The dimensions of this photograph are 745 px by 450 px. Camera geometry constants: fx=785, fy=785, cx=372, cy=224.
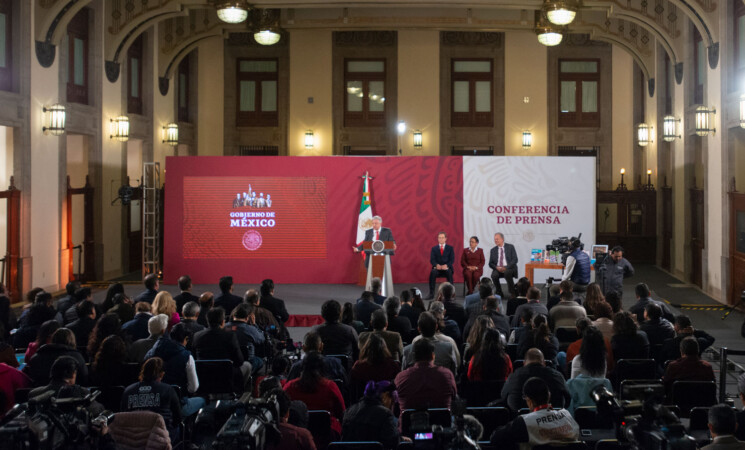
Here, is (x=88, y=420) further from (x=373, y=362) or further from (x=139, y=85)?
(x=139, y=85)

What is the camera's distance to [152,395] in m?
5.03

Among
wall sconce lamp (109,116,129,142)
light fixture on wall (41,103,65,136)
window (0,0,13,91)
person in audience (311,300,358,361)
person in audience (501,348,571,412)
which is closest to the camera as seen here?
person in audience (501,348,571,412)

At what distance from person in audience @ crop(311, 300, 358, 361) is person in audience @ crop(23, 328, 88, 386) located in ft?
6.43

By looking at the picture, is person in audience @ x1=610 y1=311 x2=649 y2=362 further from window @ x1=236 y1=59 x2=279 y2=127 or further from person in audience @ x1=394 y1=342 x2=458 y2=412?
window @ x1=236 y1=59 x2=279 y2=127

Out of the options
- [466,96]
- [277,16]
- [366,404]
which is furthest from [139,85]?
[366,404]

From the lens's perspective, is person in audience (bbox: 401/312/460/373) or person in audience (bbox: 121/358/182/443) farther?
person in audience (bbox: 401/312/460/373)

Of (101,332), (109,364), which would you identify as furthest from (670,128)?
(109,364)

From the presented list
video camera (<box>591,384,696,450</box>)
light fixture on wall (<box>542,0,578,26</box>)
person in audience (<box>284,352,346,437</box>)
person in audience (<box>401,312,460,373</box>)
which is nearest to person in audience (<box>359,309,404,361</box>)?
person in audience (<box>401,312,460,373</box>)

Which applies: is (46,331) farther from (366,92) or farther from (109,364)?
(366,92)

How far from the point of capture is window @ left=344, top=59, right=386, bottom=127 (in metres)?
21.0

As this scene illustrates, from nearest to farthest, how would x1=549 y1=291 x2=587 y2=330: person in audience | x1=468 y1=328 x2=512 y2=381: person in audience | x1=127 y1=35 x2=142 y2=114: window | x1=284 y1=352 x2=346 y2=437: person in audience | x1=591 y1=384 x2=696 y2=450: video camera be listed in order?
x1=591 y1=384 x2=696 y2=450: video camera → x1=284 y1=352 x2=346 y2=437: person in audience → x1=468 y1=328 x2=512 y2=381: person in audience → x1=549 y1=291 x2=587 y2=330: person in audience → x1=127 y1=35 x2=142 y2=114: window

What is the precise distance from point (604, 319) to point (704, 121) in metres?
8.11

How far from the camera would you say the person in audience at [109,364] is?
5891 millimetres

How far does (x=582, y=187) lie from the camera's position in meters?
14.9
